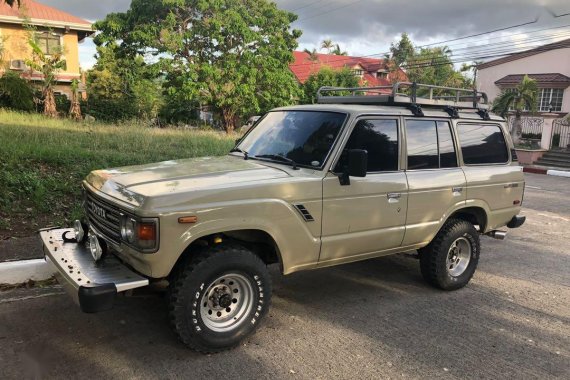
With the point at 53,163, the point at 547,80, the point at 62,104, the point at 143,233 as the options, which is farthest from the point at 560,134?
the point at 62,104

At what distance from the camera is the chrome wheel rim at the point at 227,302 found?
3.65 m

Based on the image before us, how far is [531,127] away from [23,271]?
25.1 metres

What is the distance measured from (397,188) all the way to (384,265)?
1.79 metres

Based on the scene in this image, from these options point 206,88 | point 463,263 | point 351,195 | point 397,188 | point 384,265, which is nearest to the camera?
point 351,195

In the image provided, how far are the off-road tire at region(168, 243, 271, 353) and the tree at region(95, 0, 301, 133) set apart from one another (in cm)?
2401

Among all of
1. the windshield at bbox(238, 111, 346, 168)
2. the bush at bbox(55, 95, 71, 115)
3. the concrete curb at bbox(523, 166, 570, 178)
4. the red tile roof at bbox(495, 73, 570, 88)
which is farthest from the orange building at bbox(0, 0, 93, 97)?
the red tile roof at bbox(495, 73, 570, 88)

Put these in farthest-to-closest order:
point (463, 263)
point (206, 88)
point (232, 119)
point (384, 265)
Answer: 1. point (232, 119)
2. point (206, 88)
3. point (384, 265)
4. point (463, 263)

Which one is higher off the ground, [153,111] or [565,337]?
[153,111]

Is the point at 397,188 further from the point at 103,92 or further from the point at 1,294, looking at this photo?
the point at 103,92

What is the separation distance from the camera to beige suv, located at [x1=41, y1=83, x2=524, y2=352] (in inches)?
134

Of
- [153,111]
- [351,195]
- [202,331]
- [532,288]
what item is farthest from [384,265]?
[153,111]

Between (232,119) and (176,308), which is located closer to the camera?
(176,308)

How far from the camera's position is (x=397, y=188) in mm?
4516

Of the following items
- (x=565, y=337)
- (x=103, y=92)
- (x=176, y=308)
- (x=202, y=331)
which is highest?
(x=103, y=92)
